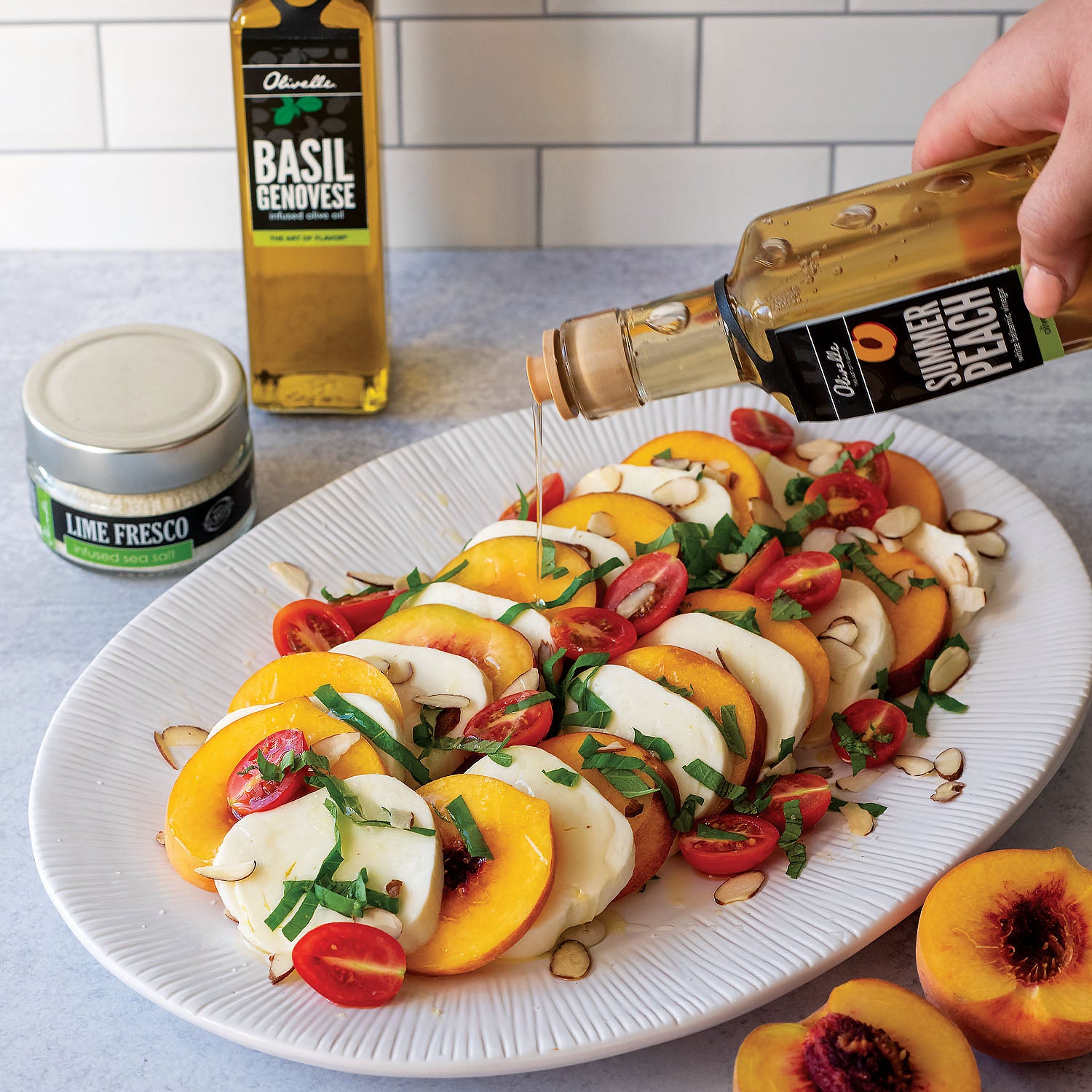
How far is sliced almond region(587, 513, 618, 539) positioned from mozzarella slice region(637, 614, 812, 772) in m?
0.18

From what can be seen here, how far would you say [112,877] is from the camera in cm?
94

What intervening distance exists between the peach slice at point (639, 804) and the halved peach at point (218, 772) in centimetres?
14

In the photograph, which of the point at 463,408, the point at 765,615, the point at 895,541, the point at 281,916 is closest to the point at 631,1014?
the point at 281,916

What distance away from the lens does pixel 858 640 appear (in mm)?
1107

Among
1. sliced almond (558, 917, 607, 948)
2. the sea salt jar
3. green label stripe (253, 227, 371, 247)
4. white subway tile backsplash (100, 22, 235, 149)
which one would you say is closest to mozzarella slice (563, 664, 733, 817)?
sliced almond (558, 917, 607, 948)

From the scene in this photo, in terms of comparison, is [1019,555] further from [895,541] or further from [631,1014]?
[631,1014]

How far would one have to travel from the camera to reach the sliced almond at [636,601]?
43.9 inches

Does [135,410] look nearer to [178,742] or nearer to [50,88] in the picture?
[178,742]

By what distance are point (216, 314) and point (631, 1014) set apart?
121 centimetres

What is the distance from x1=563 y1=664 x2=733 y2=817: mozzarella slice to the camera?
965 millimetres

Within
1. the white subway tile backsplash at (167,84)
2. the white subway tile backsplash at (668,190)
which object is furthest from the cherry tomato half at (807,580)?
the white subway tile backsplash at (167,84)

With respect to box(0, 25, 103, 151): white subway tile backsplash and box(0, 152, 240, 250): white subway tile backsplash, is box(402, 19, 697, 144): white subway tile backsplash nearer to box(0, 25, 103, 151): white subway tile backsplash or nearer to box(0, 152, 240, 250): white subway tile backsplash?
box(0, 152, 240, 250): white subway tile backsplash

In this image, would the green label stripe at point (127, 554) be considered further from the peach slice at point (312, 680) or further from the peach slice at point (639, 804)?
the peach slice at point (639, 804)

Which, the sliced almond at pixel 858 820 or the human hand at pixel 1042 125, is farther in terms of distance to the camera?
the sliced almond at pixel 858 820
